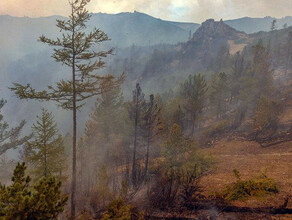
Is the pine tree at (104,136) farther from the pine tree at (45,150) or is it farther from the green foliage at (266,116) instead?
the green foliage at (266,116)

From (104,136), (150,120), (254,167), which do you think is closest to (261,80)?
(254,167)

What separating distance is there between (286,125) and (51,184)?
27107 mm

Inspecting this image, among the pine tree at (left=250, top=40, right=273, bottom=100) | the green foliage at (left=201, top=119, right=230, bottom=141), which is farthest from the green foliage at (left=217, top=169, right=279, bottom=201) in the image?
the pine tree at (left=250, top=40, right=273, bottom=100)

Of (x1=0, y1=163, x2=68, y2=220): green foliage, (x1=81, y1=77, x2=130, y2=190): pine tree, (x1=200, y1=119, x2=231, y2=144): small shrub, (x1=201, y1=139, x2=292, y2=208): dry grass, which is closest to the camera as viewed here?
(x1=0, y1=163, x2=68, y2=220): green foliage

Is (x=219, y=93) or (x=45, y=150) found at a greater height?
(x=219, y=93)

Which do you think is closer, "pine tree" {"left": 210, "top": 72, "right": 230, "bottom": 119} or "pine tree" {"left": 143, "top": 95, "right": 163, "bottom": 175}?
"pine tree" {"left": 143, "top": 95, "right": 163, "bottom": 175}

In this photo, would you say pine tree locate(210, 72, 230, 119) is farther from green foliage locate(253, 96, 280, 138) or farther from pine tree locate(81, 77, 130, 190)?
pine tree locate(81, 77, 130, 190)

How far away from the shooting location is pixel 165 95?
4734 centimetres

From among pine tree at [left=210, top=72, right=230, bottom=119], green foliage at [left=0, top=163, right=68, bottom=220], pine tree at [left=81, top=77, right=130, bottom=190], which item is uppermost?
pine tree at [left=210, top=72, right=230, bottom=119]

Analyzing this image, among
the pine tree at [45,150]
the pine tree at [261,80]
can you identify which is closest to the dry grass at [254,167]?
the pine tree at [45,150]

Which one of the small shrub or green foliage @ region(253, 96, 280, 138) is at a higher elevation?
green foliage @ region(253, 96, 280, 138)

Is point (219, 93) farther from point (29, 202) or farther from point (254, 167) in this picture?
point (29, 202)

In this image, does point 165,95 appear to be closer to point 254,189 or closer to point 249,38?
point 254,189

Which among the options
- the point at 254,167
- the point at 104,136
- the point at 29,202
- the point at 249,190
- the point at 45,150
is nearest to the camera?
the point at 29,202
